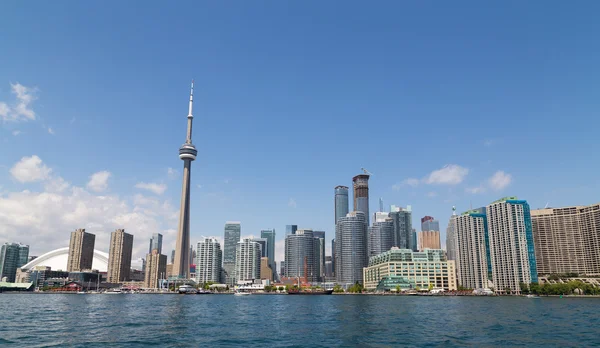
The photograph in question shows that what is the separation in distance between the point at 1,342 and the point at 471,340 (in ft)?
191

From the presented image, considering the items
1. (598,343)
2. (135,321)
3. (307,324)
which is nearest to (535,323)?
(598,343)

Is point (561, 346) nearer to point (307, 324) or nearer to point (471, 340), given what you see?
point (471, 340)

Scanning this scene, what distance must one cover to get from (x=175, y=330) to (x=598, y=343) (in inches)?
2265

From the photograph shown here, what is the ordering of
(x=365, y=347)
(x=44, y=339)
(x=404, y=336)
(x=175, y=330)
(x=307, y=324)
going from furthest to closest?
(x=307, y=324)
(x=175, y=330)
(x=404, y=336)
(x=44, y=339)
(x=365, y=347)

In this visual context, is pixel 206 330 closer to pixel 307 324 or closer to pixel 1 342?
pixel 307 324

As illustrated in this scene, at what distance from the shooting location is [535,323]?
80.4 meters

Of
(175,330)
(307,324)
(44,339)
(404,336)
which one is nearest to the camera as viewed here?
(44,339)

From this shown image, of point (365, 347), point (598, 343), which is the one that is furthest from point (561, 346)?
point (365, 347)

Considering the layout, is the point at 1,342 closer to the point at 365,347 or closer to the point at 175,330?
the point at 175,330

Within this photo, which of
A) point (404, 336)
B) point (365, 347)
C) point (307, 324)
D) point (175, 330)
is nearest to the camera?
point (365, 347)

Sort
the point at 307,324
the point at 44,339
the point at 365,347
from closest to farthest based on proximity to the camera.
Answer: the point at 365,347, the point at 44,339, the point at 307,324

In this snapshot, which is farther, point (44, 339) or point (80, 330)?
point (80, 330)

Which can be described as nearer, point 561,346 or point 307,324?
point 561,346

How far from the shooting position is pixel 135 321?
3172 inches
